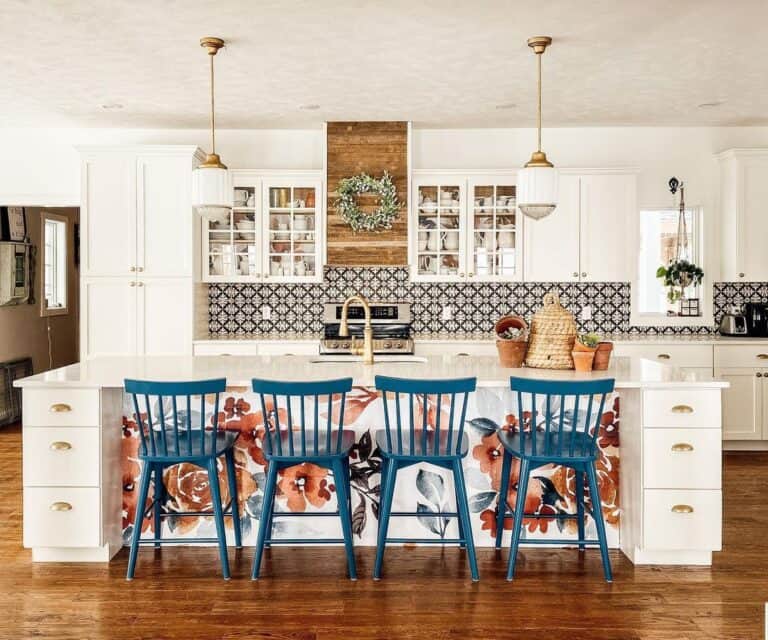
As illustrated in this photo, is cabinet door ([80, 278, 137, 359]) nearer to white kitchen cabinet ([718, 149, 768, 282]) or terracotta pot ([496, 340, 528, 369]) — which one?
terracotta pot ([496, 340, 528, 369])

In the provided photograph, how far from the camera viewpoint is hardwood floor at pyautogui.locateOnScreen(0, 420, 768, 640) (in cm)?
277

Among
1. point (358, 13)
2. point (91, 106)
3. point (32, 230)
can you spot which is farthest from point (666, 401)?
point (32, 230)

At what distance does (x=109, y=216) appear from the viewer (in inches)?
224

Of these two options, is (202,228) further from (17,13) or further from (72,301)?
(72,301)

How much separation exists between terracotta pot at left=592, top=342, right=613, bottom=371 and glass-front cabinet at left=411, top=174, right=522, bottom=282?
243 centimetres

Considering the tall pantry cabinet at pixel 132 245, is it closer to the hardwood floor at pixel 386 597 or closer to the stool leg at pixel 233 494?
the hardwood floor at pixel 386 597

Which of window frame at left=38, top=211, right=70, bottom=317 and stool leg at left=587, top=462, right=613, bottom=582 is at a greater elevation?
window frame at left=38, top=211, right=70, bottom=317

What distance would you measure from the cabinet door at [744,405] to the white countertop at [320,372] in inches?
86.0

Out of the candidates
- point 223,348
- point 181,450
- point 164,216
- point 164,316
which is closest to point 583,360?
point 181,450

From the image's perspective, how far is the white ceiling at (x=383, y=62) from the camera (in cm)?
358

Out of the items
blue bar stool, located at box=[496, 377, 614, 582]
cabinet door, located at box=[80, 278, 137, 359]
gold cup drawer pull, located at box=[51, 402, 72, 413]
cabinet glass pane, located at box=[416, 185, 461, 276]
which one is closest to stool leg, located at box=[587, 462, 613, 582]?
blue bar stool, located at box=[496, 377, 614, 582]

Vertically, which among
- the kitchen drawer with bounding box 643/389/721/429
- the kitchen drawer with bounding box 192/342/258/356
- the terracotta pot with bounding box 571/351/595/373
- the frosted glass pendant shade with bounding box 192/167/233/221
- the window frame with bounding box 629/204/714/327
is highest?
the frosted glass pendant shade with bounding box 192/167/233/221

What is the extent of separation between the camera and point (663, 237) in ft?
20.8

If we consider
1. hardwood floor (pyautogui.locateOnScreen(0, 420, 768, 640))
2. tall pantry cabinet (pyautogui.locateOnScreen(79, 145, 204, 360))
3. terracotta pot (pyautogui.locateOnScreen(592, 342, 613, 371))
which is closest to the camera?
hardwood floor (pyautogui.locateOnScreen(0, 420, 768, 640))
